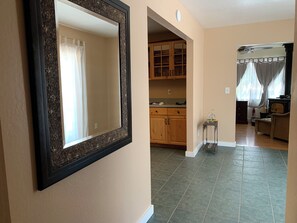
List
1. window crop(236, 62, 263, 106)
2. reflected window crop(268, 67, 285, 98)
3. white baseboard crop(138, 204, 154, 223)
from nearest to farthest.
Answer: white baseboard crop(138, 204, 154, 223), reflected window crop(268, 67, 285, 98), window crop(236, 62, 263, 106)

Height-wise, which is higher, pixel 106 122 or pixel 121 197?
pixel 106 122

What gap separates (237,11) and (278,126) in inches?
120

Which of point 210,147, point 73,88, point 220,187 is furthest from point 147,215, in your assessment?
point 210,147

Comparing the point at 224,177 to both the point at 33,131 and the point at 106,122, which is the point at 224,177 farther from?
the point at 33,131

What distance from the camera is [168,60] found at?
4.55 m

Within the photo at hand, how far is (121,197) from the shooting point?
1.73 meters

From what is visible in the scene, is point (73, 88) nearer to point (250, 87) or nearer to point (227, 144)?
point (227, 144)

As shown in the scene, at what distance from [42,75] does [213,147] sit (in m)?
4.11

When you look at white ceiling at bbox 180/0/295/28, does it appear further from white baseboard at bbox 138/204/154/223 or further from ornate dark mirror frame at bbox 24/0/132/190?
white baseboard at bbox 138/204/154/223

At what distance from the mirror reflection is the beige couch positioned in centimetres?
473

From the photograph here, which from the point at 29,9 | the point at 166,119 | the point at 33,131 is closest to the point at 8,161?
the point at 33,131

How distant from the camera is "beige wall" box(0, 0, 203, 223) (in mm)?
875

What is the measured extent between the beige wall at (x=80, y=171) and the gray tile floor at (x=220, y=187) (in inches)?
19.6

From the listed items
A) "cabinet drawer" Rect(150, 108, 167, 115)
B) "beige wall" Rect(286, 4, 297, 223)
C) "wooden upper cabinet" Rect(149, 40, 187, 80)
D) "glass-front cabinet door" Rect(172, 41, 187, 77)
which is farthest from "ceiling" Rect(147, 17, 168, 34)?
"beige wall" Rect(286, 4, 297, 223)
